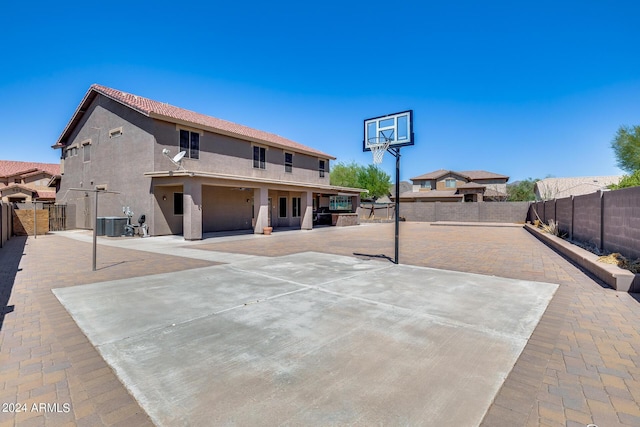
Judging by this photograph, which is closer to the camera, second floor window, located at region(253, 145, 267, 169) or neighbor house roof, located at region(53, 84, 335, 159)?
neighbor house roof, located at region(53, 84, 335, 159)

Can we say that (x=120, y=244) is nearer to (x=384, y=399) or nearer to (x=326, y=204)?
(x=384, y=399)

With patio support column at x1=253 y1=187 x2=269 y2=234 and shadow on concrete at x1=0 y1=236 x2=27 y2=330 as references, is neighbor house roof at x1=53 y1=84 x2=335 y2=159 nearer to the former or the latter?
patio support column at x1=253 y1=187 x2=269 y2=234

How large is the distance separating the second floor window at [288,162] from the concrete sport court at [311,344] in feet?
58.1

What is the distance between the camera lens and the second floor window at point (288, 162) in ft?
79.3

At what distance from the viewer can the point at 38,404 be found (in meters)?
2.70

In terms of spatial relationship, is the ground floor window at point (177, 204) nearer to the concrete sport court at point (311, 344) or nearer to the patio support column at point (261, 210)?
the patio support column at point (261, 210)

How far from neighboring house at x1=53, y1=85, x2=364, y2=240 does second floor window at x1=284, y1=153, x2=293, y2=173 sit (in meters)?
0.08

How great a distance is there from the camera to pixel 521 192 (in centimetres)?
5006

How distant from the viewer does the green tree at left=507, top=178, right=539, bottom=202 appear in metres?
48.5

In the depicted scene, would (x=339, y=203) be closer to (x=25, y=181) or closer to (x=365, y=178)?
(x=365, y=178)

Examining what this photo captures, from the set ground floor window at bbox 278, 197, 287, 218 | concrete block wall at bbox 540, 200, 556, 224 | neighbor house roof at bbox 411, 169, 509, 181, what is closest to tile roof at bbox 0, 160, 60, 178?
ground floor window at bbox 278, 197, 287, 218

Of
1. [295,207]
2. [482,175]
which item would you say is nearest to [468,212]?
[295,207]

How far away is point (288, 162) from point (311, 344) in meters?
21.4

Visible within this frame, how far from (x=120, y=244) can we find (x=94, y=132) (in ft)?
36.2
